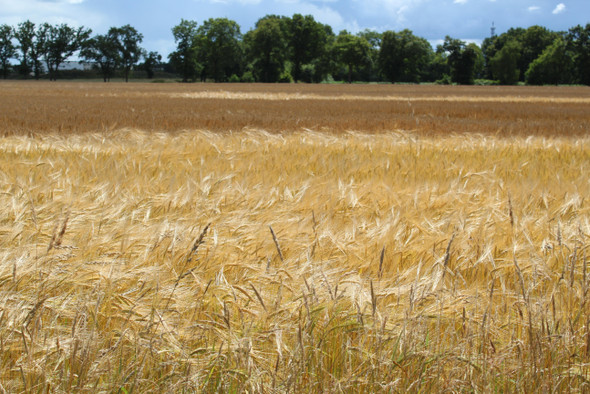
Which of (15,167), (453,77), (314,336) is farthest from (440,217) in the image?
(453,77)

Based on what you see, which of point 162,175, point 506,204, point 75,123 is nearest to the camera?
point 506,204

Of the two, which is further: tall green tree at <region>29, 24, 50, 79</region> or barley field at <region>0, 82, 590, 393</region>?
tall green tree at <region>29, 24, 50, 79</region>

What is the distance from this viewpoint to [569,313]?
1.83 meters

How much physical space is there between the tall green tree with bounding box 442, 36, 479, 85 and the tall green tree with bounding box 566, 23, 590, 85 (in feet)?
50.5

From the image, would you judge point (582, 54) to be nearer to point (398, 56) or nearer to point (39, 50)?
point (398, 56)

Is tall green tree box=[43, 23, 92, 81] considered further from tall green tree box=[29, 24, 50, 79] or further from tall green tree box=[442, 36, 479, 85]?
tall green tree box=[442, 36, 479, 85]

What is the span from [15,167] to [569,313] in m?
4.46

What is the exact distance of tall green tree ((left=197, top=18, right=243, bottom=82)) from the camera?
268 feet

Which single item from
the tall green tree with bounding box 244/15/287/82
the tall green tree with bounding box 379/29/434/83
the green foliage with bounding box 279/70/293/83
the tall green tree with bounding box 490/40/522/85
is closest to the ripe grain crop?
the green foliage with bounding box 279/70/293/83

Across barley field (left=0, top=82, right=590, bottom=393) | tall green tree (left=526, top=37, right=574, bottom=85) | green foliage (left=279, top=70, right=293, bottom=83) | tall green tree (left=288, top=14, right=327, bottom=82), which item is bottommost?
barley field (left=0, top=82, right=590, bottom=393)

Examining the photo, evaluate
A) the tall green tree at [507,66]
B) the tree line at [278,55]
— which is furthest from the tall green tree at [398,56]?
the tall green tree at [507,66]

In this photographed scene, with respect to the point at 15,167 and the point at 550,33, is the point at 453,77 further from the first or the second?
the point at 15,167

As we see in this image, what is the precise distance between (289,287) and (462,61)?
91.7 meters

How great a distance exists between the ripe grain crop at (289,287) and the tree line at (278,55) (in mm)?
Result: 78718
